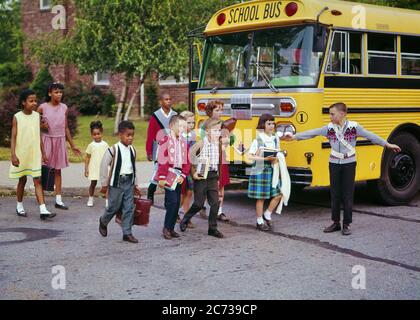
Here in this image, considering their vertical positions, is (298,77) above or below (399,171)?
above

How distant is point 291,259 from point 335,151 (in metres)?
1.75

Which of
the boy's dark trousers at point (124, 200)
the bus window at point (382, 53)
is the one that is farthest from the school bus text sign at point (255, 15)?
the boy's dark trousers at point (124, 200)

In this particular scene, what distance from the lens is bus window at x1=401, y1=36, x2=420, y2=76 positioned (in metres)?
9.07

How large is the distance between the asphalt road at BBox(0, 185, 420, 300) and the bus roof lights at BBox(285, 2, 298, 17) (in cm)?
264

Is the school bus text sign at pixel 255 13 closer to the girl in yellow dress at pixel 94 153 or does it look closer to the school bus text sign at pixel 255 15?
the school bus text sign at pixel 255 15

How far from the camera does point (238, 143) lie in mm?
8797

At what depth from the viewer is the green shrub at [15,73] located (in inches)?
1161

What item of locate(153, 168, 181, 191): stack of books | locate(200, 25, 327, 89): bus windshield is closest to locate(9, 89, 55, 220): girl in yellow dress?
locate(153, 168, 181, 191): stack of books

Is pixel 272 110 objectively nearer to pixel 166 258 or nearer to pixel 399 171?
pixel 399 171

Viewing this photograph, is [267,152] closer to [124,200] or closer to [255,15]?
[124,200]

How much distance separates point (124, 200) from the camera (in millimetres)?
6973

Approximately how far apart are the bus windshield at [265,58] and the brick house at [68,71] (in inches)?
596

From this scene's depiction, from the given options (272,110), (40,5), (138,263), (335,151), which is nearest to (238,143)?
(272,110)

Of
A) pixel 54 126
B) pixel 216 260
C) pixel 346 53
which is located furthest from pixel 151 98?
pixel 216 260
